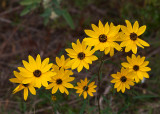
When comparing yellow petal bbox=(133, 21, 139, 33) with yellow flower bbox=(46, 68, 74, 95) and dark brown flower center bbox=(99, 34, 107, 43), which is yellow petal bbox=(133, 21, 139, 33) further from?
yellow flower bbox=(46, 68, 74, 95)

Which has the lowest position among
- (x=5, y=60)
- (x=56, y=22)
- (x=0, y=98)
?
(x=0, y=98)

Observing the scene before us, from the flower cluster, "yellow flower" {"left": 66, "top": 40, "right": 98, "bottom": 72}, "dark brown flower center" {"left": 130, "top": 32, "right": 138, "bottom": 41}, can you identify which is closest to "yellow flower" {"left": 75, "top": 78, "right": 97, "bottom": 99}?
the flower cluster

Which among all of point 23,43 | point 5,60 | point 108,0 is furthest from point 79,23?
point 5,60

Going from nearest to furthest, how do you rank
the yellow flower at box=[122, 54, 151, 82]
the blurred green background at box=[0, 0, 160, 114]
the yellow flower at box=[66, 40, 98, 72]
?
the yellow flower at box=[66, 40, 98, 72] < the yellow flower at box=[122, 54, 151, 82] < the blurred green background at box=[0, 0, 160, 114]

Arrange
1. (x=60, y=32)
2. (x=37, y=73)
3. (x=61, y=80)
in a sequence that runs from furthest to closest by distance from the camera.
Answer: (x=60, y=32) → (x=61, y=80) → (x=37, y=73)

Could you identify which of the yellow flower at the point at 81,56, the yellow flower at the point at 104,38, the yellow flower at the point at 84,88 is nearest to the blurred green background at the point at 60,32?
the yellow flower at the point at 84,88

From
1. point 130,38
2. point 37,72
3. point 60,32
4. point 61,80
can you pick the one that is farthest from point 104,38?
point 60,32

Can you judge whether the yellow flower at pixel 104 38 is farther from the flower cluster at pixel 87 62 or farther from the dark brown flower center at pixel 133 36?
the dark brown flower center at pixel 133 36

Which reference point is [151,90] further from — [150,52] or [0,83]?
[0,83]

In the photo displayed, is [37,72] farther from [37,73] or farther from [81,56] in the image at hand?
[81,56]
